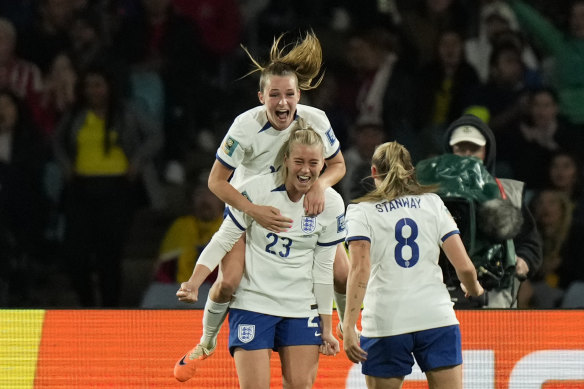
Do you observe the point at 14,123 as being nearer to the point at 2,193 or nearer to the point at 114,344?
the point at 2,193

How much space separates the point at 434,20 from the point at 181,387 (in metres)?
4.76

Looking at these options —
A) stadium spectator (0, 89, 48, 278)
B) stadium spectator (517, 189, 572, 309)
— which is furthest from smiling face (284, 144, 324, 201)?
stadium spectator (0, 89, 48, 278)

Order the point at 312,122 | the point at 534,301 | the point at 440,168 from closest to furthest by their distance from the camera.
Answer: the point at 312,122
the point at 440,168
the point at 534,301

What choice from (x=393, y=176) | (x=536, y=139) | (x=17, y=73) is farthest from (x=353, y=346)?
(x=17, y=73)

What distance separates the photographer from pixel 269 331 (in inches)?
194

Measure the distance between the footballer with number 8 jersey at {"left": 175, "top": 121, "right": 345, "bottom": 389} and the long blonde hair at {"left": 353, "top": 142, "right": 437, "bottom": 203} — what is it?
0.29 metres

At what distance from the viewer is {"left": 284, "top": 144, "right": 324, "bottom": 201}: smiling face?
15.9 feet

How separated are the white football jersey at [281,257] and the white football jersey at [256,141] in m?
0.14

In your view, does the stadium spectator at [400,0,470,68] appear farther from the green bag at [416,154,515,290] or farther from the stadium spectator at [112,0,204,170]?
the green bag at [416,154,515,290]

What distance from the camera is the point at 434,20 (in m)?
9.23

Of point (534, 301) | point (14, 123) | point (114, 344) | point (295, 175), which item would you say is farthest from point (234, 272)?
point (14, 123)

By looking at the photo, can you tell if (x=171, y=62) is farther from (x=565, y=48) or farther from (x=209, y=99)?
(x=565, y=48)

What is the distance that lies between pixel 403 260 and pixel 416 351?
446mm

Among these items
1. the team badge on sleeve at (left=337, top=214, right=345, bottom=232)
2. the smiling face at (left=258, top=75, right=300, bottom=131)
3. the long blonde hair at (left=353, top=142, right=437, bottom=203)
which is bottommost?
the team badge on sleeve at (left=337, top=214, right=345, bottom=232)
